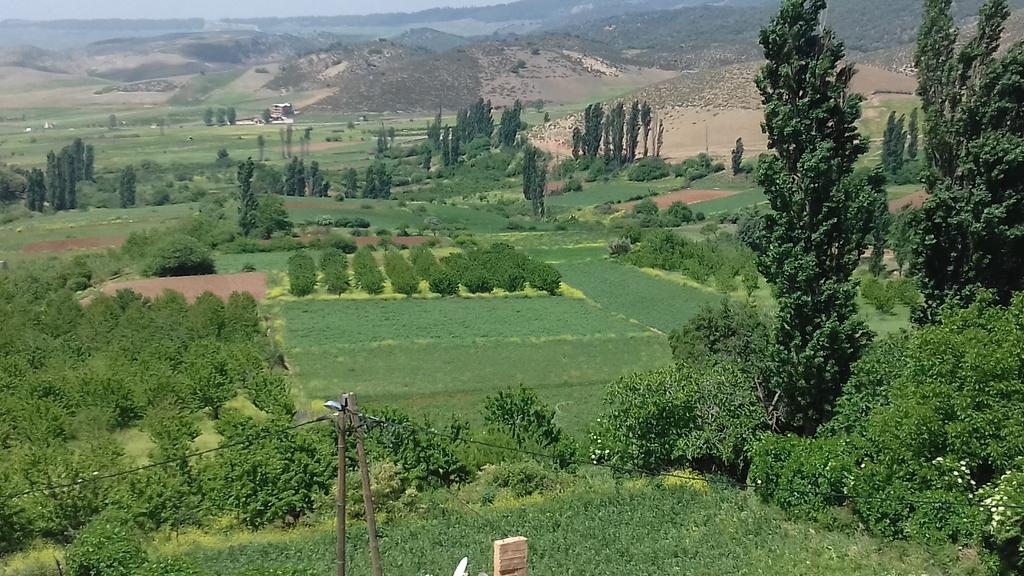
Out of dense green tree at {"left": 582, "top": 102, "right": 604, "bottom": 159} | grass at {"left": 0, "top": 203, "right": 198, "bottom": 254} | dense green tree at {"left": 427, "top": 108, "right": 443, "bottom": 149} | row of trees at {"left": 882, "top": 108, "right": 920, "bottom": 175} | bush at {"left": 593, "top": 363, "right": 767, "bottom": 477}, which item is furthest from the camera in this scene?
dense green tree at {"left": 427, "top": 108, "right": 443, "bottom": 149}

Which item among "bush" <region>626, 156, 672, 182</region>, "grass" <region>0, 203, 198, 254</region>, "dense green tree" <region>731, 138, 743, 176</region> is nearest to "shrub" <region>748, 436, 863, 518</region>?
"grass" <region>0, 203, 198, 254</region>

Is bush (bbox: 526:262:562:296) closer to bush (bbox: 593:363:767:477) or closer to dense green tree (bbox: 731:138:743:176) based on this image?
bush (bbox: 593:363:767:477)

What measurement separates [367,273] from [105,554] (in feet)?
122

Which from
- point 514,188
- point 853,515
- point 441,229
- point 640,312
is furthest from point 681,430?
point 514,188

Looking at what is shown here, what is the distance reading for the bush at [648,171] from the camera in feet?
348

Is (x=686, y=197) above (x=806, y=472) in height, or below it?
below

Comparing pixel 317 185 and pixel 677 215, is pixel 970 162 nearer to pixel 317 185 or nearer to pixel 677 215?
pixel 677 215

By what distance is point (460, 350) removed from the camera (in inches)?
1604

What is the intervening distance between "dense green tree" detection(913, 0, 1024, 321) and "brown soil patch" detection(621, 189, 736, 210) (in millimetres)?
64447

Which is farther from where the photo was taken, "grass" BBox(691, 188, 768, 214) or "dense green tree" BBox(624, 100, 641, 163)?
"dense green tree" BBox(624, 100, 641, 163)

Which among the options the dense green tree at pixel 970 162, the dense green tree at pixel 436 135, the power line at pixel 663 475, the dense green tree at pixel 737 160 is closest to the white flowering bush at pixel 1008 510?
the power line at pixel 663 475

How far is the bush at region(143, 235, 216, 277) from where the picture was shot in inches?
2163

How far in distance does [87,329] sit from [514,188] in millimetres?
69479

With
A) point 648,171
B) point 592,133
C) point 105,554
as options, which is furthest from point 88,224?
point 105,554
